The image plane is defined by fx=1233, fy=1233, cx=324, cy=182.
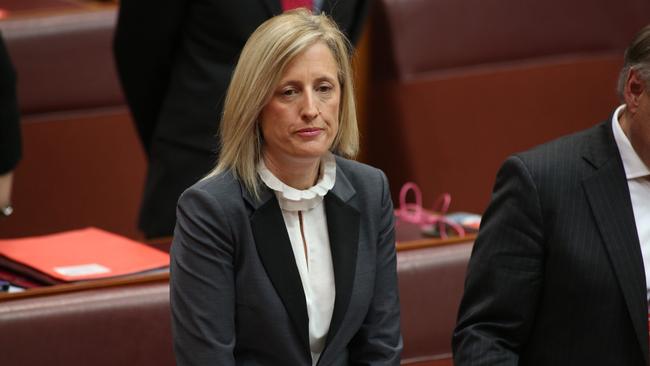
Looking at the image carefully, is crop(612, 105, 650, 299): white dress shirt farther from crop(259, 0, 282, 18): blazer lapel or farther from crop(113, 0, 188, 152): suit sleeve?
crop(113, 0, 188, 152): suit sleeve

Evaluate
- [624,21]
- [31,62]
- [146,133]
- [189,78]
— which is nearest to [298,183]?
[189,78]

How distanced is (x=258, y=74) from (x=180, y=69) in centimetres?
110

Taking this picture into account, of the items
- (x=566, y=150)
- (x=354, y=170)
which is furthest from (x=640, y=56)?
(x=354, y=170)

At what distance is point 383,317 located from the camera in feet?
6.14

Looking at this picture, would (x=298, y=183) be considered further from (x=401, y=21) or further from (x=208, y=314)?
(x=401, y=21)

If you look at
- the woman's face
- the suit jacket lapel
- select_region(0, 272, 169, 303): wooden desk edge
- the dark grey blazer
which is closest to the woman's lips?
the woman's face

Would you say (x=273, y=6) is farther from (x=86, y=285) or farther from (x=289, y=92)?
(x=289, y=92)

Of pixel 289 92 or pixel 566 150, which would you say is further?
pixel 566 150

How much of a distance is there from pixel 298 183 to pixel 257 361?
265 millimetres

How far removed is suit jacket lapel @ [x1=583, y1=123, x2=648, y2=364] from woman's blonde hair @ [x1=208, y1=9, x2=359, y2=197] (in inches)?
15.8

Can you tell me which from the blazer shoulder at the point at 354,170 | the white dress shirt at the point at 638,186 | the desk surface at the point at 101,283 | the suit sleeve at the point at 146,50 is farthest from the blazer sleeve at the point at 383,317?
the suit sleeve at the point at 146,50

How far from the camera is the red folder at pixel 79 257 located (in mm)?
2251

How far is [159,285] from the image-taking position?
2.20 m

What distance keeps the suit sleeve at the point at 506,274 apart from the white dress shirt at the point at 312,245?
225mm
